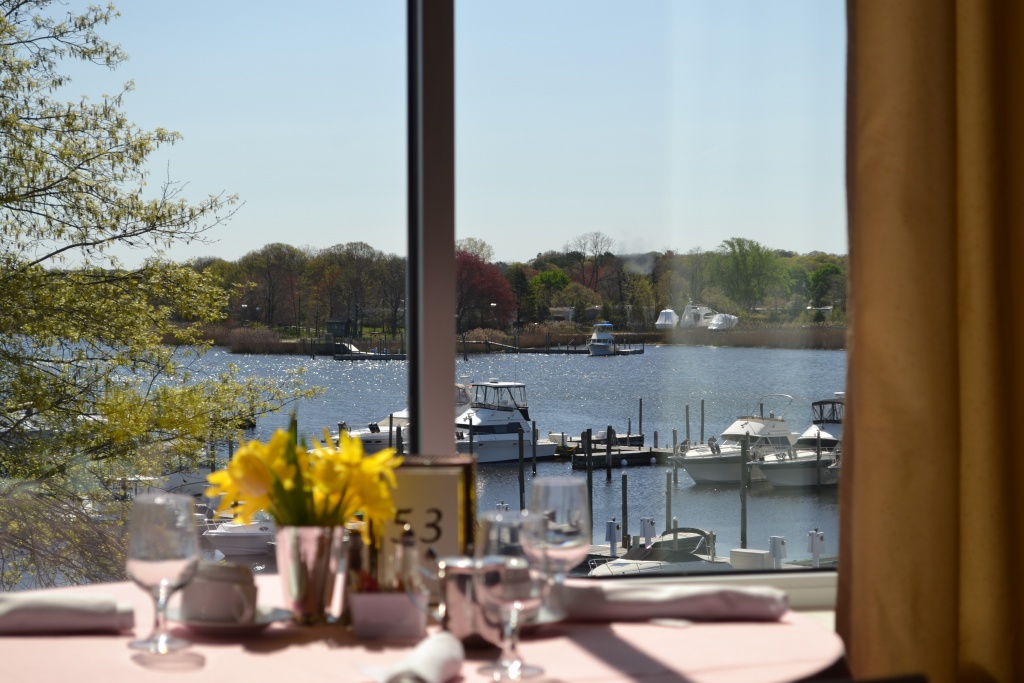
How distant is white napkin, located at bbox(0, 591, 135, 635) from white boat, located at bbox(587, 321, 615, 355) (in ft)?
4.03

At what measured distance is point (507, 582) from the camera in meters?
0.93

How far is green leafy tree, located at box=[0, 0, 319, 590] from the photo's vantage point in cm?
226

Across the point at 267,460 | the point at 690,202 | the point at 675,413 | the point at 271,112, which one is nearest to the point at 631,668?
the point at 267,460

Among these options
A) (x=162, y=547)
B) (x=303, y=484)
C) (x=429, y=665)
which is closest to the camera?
(x=429, y=665)

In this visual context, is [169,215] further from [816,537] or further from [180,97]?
[816,537]

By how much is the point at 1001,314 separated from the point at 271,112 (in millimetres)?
1517

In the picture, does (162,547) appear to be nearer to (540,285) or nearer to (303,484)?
(303,484)

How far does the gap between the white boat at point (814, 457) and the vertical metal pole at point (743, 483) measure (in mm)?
34

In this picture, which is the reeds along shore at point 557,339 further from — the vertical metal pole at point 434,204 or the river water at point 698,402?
the vertical metal pole at point 434,204

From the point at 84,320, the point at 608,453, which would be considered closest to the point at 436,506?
the point at 608,453

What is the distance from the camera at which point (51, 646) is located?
1033mm

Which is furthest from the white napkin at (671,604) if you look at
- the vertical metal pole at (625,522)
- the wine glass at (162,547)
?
the vertical metal pole at (625,522)

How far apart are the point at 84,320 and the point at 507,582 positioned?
5.86 feet

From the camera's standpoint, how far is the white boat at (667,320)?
202 centimetres
